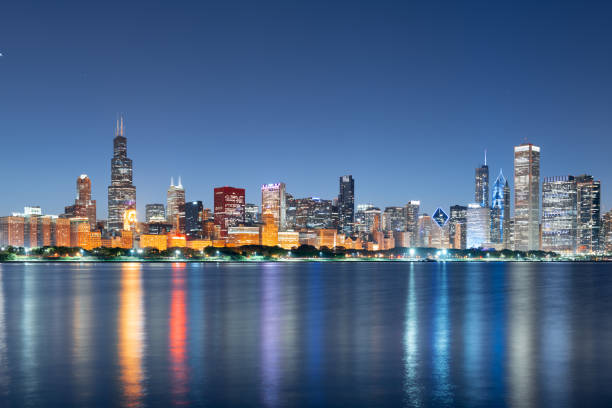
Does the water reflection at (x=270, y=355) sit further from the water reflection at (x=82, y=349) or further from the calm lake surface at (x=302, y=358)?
the water reflection at (x=82, y=349)

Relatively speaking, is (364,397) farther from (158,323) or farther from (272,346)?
(158,323)

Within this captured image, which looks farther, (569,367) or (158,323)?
(158,323)

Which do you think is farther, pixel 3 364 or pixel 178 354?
pixel 178 354

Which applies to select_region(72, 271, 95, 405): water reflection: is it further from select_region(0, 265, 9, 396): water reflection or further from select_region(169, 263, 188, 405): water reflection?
select_region(169, 263, 188, 405): water reflection

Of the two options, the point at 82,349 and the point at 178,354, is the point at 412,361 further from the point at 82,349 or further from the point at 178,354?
the point at 82,349

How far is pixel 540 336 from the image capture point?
32906mm

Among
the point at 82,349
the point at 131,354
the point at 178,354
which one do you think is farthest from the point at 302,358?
the point at 82,349

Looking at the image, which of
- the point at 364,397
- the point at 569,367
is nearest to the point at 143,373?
the point at 364,397

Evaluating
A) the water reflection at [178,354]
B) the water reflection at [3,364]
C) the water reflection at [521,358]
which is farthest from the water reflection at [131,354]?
the water reflection at [521,358]

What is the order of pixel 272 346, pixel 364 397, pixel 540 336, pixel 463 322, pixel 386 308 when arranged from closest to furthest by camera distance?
1. pixel 364 397
2. pixel 272 346
3. pixel 540 336
4. pixel 463 322
5. pixel 386 308

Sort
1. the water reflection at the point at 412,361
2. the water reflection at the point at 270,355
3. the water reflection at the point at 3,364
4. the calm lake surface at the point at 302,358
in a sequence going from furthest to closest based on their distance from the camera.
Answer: the water reflection at the point at 3,364
the water reflection at the point at 270,355
the calm lake surface at the point at 302,358
the water reflection at the point at 412,361

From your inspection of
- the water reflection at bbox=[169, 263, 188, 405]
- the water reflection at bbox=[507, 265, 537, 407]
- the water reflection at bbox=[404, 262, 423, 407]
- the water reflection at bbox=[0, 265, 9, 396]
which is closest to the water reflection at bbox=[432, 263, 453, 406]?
the water reflection at bbox=[404, 262, 423, 407]

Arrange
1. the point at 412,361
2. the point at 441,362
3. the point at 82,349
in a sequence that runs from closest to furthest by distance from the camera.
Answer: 1. the point at 441,362
2. the point at 412,361
3. the point at 82,349

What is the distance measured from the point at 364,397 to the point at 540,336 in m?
19.4
